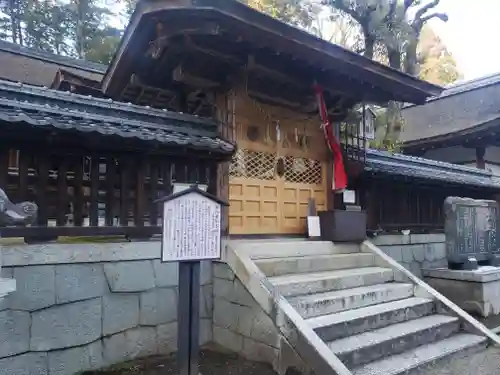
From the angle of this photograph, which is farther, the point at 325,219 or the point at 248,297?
the point at 325,219

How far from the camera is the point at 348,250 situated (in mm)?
7168

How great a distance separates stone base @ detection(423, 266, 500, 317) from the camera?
7.79m

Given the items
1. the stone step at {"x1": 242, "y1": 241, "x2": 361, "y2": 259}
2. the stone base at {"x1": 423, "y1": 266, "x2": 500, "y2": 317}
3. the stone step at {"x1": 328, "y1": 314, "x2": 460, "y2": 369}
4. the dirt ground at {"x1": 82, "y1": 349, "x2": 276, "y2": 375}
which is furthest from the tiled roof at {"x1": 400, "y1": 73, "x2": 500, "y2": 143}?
the dirt ground at {"x1": 82, "y1": 349, "x2": 276, "y2": 375}

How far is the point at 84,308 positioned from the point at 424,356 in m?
4.21

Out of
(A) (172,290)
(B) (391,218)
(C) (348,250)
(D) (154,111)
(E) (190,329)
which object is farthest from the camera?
(B) (391,218)

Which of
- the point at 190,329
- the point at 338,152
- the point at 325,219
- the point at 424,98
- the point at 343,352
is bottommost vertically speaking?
the point at 343,352

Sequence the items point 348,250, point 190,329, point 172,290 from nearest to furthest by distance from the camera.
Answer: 1. point 190,329
2. point 172,290
3. point 348,250

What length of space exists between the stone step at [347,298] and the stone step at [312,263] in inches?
24.4

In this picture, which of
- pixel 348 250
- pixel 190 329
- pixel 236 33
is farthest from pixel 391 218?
pixel 190 329

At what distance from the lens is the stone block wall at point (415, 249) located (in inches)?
351

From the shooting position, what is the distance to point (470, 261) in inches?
327

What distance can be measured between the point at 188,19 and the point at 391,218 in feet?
21.5

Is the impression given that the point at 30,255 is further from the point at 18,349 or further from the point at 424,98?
the point at 424,98

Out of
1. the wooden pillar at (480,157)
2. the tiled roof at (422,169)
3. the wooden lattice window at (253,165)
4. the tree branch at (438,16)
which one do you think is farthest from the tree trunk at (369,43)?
the wooden lattice window at (253,165)
